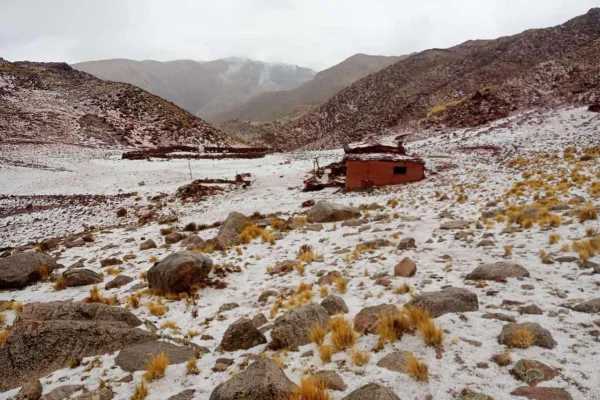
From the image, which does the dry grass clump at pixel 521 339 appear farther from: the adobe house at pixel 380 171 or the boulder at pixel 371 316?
the adobe house at pixel 380 171

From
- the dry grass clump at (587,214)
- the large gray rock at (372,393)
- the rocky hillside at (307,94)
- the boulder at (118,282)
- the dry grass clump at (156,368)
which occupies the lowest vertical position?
the boulder at (118,282)

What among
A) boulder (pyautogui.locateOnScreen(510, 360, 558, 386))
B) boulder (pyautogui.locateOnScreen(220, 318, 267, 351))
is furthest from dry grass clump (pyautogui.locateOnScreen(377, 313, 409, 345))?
boulder (pyautogui.locateOnScreen(220, 318, 267, 351))

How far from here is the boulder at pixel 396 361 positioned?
4.30 meters

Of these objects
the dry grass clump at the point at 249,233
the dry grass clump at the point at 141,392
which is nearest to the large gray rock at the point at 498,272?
the dry grass clump at the point at 141,392

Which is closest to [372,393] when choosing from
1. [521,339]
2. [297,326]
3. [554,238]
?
[297,326]

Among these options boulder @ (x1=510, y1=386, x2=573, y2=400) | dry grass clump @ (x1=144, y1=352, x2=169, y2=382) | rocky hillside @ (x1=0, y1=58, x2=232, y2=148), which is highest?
rocky hillside @ (x1=0, y1=58, x2=232, y2=148)

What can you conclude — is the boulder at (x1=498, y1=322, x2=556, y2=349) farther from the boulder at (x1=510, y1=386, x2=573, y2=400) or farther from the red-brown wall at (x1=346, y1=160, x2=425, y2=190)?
the red-brown wall at (x1=346, y1=160, x2=425, y2=190)

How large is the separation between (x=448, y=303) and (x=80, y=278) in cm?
902

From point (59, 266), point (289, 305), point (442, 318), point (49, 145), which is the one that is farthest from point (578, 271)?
point (49, 145)

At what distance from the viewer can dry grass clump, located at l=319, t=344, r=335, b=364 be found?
15.6 ft

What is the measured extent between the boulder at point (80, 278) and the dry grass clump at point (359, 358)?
7896 millimetres

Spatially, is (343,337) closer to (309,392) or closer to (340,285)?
(309,392)

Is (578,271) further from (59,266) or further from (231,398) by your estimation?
(59,266)

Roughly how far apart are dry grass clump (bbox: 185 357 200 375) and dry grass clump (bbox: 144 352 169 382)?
0.31 meters
